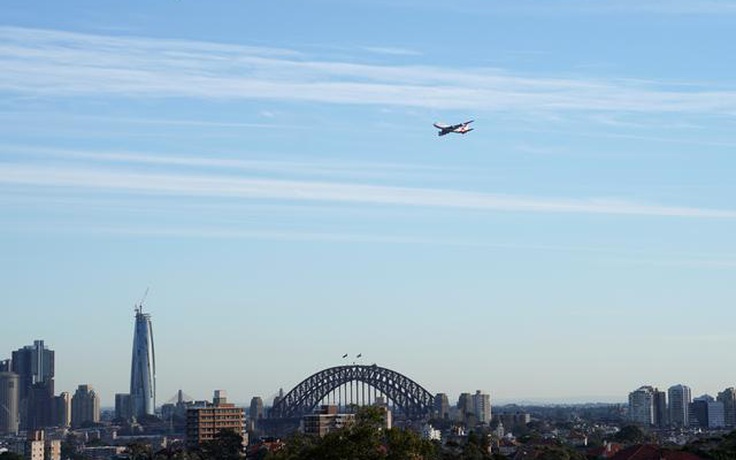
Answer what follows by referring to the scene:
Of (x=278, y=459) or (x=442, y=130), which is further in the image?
(x=442, y=130)

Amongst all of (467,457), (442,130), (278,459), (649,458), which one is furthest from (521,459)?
(278,459)

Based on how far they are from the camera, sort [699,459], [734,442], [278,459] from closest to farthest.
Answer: [278,459] → [699,459] → [734,442]

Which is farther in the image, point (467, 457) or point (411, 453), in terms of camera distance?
point (467, 457)

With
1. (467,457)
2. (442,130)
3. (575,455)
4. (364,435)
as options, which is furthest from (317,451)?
(575,455)

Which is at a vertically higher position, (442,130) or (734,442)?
(442,130)

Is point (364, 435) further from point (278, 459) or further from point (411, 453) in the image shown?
point (278, 459)

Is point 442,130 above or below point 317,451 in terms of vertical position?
above

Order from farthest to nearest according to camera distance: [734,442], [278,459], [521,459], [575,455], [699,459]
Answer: [521,459] → [575,455] → [734,442] → [699,459] → [278,459]

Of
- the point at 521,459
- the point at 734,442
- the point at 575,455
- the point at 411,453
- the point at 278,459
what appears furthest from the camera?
the point at 521,459

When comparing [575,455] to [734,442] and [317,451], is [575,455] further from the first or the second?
[317,451]
